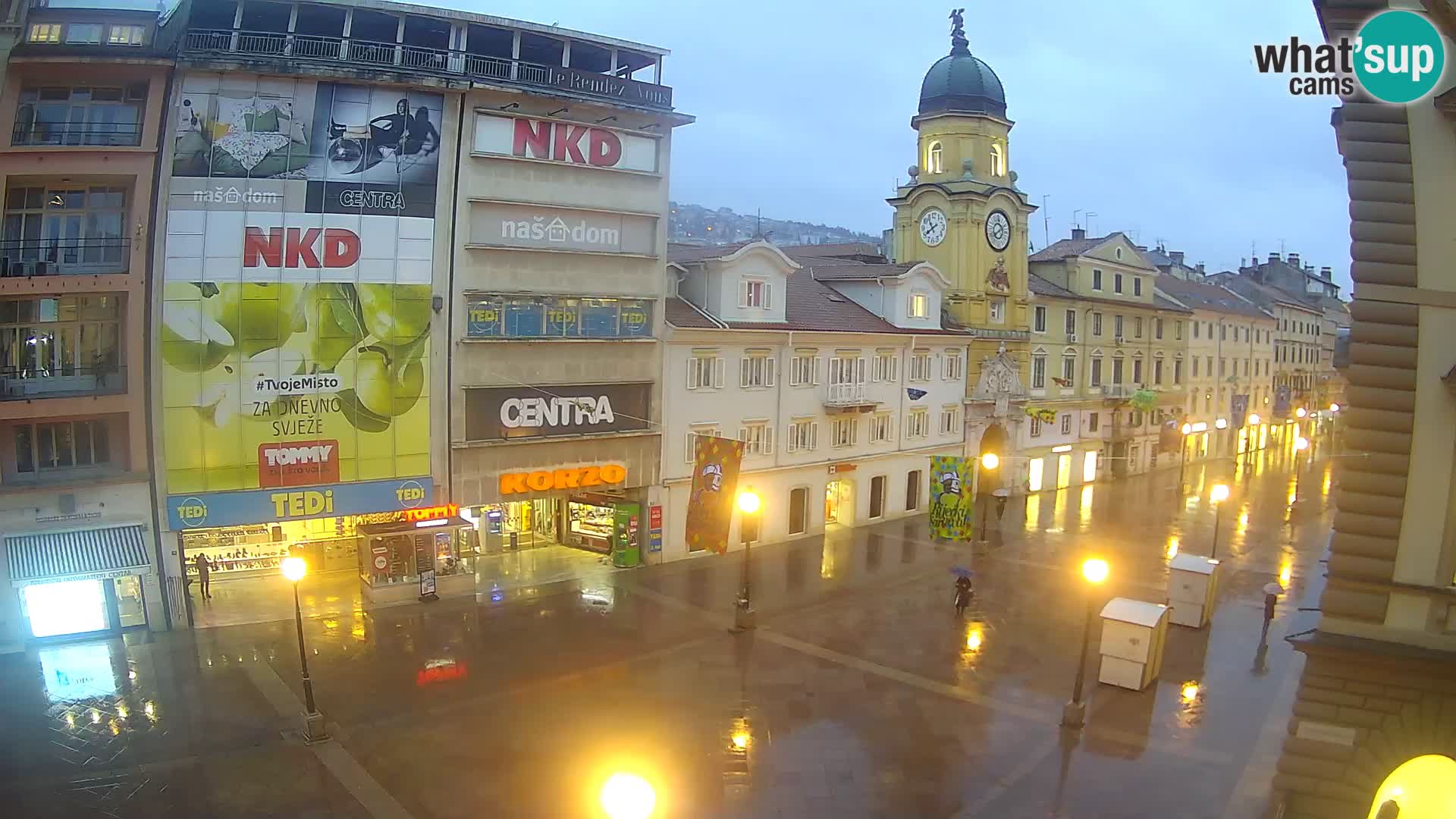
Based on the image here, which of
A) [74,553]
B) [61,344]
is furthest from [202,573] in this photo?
[61,344]

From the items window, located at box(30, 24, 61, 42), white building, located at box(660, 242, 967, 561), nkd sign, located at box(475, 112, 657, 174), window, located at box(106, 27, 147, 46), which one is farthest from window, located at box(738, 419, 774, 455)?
window, located at box(30, 24, 61, 42)

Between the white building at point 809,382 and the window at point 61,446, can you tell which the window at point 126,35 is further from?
the white building at point 809,382

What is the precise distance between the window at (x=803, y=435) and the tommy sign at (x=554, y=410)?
7521mm

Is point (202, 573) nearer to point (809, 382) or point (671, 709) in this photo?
point (671, 709)

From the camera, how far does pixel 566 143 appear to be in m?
30.5

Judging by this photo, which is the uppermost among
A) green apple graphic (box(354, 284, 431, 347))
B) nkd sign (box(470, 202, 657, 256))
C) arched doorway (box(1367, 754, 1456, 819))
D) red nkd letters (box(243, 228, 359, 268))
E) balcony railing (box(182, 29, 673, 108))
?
balcony railing (box(182, 29, 673, 108))

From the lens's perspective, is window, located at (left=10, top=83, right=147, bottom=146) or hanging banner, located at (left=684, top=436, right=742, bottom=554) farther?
hanging banner, located at (left=684, top=436, right=742, bottom=554)

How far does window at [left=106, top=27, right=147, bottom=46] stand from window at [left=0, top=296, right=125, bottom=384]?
7.02 meters

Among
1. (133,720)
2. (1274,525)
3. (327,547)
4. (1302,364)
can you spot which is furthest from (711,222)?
(133,720)

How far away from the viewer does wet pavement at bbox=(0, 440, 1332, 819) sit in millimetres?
16859

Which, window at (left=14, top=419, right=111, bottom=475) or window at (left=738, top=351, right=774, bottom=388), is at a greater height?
window at (left=738, top=351, right=774, bottom=388)

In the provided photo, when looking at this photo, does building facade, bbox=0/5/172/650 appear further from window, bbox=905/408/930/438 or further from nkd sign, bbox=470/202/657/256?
window, bbox=905/408/930/438

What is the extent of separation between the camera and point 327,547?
3166cm

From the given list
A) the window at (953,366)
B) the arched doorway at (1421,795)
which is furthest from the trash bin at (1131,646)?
the window at (953,366)
